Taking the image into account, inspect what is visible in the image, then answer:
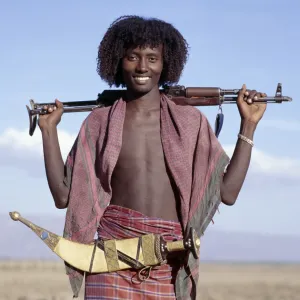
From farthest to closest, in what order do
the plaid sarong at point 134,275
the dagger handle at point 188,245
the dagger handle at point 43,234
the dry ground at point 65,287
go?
the dry ground at point 65,287
the dagger handle at point 43,234
the plaid sarong at point 134,275
the dagger handle at point 188,245

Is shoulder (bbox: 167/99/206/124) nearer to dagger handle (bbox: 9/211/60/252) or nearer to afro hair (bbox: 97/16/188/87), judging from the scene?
afro hair (bbox: 97/16/188/87)

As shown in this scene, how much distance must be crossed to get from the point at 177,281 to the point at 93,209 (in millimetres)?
765

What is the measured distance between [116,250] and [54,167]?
77cm

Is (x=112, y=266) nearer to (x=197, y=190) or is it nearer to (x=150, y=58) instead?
(x=197, y=190)

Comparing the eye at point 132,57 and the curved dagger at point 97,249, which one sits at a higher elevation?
the eye at point 132,57

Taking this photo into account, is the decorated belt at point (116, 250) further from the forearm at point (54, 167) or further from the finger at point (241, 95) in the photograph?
the finger at point (241, 95)

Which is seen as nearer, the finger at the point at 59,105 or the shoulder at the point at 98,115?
the shoulder at the point at 98,115

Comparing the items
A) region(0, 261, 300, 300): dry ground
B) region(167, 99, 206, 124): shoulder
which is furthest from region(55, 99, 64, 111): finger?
region(0, 261, 300, 300): dry ground

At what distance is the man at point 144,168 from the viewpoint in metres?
6.76

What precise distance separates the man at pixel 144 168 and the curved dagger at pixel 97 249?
2.6 inches

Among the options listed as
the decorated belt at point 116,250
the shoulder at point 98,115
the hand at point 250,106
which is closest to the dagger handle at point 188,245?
the decorated belt at point 116,250

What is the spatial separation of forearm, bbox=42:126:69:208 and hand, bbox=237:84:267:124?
132 cm

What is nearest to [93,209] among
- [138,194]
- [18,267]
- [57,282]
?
[138,194]

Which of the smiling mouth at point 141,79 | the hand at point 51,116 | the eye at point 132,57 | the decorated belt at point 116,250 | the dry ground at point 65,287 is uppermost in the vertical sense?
the eye at point 132,57
